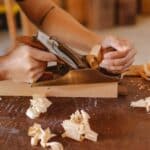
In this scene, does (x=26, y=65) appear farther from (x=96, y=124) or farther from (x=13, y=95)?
(x=96, y=124)

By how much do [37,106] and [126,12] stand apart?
2.55 metres

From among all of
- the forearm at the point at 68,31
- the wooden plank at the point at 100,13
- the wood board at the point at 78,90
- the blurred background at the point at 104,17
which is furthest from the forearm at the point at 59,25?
the wooden plank at the point at 100,13

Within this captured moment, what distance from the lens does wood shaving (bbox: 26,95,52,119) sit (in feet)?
2.69

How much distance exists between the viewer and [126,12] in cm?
322

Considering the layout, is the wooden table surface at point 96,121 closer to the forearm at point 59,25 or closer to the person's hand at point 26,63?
the person's hand at point 26,63

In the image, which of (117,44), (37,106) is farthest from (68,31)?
(37,106)

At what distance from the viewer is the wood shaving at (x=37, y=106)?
2.69 feet

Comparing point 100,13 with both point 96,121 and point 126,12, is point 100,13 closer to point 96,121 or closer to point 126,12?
point 126,12

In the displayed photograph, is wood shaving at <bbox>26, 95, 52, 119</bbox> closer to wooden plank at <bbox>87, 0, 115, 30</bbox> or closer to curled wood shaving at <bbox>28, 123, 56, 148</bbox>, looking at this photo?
curled wood shaving at <bbox>28, 123, 56, 148</bbox>

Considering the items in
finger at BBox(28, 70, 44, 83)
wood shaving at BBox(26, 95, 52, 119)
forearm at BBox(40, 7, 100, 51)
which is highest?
forearm at BBox(40, 7, 100, 51)

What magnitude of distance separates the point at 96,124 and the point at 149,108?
0.49ft

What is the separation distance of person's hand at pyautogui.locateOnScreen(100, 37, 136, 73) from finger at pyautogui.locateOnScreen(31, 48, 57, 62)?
157 mm

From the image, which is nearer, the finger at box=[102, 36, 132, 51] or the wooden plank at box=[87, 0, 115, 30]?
the finger at box=[102, 36, 132, 51]

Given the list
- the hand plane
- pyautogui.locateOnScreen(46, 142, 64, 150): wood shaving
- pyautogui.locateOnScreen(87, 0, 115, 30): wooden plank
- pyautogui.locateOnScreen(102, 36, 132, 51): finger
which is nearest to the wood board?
the hand plane
